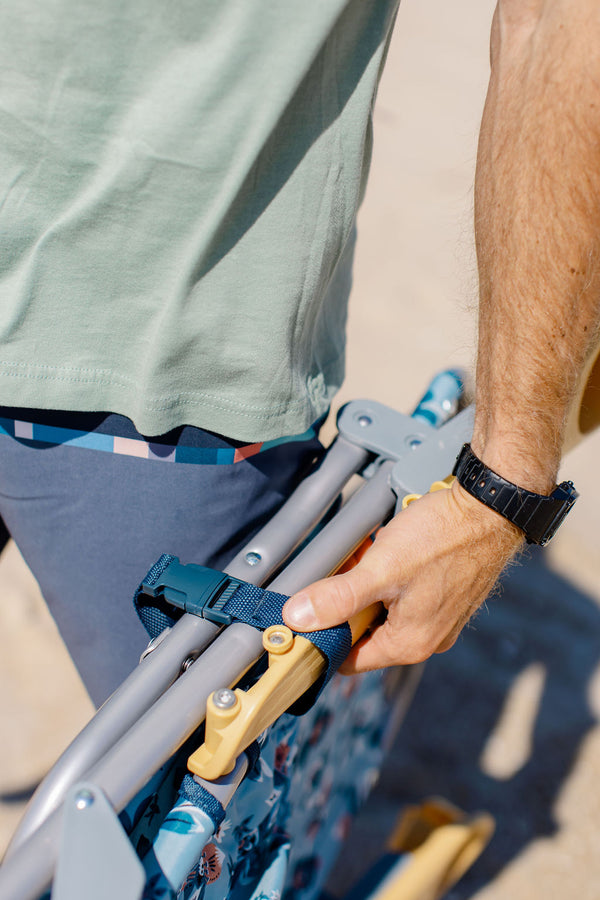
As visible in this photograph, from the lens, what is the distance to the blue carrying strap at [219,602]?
74 cm

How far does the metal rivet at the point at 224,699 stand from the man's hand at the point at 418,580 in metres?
0.09

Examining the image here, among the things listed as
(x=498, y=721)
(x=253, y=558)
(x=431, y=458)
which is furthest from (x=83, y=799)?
(x=498, y=721)

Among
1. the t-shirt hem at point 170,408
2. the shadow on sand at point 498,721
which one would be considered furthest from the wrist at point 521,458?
the shadow on sand at point 498,721

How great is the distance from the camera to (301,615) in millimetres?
738

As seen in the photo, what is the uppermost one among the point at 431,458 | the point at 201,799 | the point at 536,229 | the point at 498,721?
the point at 536,229

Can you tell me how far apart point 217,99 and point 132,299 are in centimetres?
21

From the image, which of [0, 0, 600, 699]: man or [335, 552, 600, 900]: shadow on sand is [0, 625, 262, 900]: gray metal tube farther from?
Answer: [335, 552, 600, 900]: shadow on sand

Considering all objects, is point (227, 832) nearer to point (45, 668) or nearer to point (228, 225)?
point (228, 225)

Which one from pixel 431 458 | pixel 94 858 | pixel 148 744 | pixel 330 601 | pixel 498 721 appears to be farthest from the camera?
pixel 498 721

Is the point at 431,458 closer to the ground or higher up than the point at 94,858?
higher up

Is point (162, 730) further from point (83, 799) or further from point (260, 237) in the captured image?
point (260, 237)

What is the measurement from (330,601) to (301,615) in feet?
0.10

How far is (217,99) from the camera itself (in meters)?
0.70

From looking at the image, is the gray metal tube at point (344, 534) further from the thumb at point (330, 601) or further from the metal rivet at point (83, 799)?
the metal rivet at point (83, 799)
